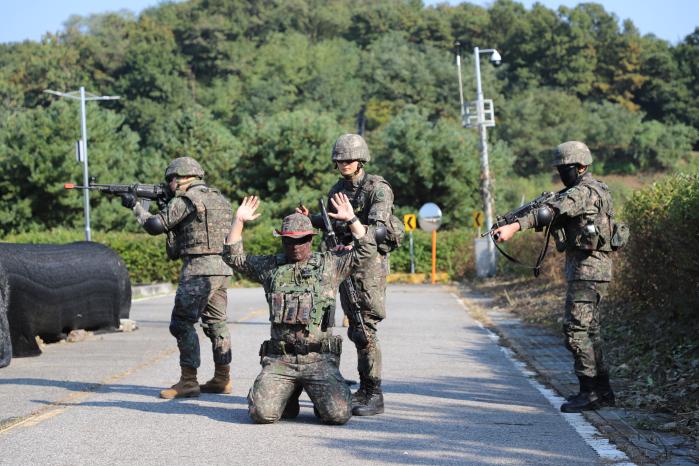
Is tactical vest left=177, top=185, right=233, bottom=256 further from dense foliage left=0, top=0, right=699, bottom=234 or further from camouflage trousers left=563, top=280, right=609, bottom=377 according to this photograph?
dense foliage left=0, top=0, right=699, bottom=234

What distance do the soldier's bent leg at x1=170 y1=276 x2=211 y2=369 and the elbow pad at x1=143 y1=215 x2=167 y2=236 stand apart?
49 cm

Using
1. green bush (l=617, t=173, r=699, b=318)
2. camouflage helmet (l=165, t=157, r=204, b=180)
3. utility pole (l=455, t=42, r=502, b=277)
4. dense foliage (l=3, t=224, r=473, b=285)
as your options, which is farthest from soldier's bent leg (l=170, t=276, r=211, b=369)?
dense foliage (l=3, t=224, r=473, b=285)

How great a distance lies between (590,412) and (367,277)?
201 centimetres

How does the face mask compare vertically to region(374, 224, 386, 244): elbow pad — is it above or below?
above

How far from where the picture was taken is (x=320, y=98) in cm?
10494

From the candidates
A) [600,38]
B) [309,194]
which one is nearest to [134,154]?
[309,194]

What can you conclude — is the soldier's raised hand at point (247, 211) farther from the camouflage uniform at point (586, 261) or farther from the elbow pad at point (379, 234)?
the camouflage uniform at point (586, 261)

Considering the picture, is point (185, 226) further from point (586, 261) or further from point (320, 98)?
point (320, 98)

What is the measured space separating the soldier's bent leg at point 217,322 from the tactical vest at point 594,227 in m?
3.04

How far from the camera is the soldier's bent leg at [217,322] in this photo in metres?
9.51

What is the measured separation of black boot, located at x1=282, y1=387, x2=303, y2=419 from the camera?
809 centimetres

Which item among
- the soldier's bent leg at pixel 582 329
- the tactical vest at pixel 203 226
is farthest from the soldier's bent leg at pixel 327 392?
the tactical vest at pixel 203 226

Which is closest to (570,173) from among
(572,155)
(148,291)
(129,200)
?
(572,155)

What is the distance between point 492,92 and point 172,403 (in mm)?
96292
